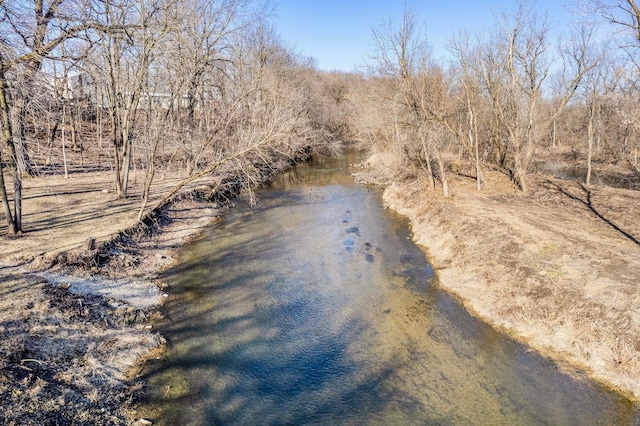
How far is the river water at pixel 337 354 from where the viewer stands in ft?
23.3

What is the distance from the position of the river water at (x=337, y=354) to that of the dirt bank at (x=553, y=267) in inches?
Answer: 25.8

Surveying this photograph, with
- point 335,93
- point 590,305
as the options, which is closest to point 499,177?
point 590,305

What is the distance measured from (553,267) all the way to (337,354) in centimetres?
675

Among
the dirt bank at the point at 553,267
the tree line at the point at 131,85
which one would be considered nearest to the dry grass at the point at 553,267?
the dirt bank at the point at 553,267

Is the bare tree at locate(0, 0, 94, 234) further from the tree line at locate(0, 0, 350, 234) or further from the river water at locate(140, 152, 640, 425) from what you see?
the river water at locate(140, 152, 640, 425)

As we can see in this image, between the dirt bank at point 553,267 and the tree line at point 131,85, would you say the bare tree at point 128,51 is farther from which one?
the dirt bank at point 553,267

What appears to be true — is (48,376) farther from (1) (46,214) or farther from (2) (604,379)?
(2) (604,379)

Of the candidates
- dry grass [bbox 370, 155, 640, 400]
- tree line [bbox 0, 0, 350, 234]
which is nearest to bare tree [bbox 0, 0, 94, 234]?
tree line [bbox 0, 0, 350, 234]

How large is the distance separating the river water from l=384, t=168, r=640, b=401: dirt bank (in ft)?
2.15

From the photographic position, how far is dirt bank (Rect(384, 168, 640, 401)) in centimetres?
844

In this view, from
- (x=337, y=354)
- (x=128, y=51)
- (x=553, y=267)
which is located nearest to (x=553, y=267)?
(x=553, y=267)

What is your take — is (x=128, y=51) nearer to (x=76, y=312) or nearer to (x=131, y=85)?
(x=131, y=85)

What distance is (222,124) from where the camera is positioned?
15969 millimetres

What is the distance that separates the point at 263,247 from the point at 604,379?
1095cm
